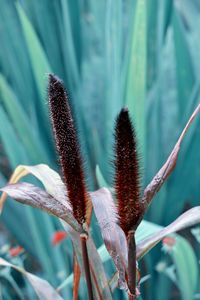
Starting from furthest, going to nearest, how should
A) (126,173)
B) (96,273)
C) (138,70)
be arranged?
(138,70) < (96,273) < (126,173)

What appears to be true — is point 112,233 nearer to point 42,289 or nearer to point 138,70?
point 42,289

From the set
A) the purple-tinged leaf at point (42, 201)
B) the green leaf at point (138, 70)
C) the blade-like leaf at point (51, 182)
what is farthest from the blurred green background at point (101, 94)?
the purple-tinged leaf at point (42, 201)

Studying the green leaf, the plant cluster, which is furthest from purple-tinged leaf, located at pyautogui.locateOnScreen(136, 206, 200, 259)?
the green leaf

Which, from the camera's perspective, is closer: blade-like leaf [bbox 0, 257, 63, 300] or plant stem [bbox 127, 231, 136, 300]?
plant stem [bbox 127, 231, 136, 300]

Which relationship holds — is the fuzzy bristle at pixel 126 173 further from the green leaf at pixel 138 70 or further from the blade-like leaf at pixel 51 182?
the green leaf at pixel 138 70

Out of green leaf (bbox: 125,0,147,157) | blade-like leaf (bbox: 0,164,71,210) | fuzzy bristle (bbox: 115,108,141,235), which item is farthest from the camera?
green leaf (bbox: 125,0,147,157)

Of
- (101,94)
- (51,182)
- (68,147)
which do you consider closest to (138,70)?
Answer: (101,94)

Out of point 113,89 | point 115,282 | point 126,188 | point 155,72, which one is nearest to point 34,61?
point 113,89

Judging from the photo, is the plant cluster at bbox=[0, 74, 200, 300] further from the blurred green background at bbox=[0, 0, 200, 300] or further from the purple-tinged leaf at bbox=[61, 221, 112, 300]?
the blurred green background at bbox=[0, 0, 200, 300]
